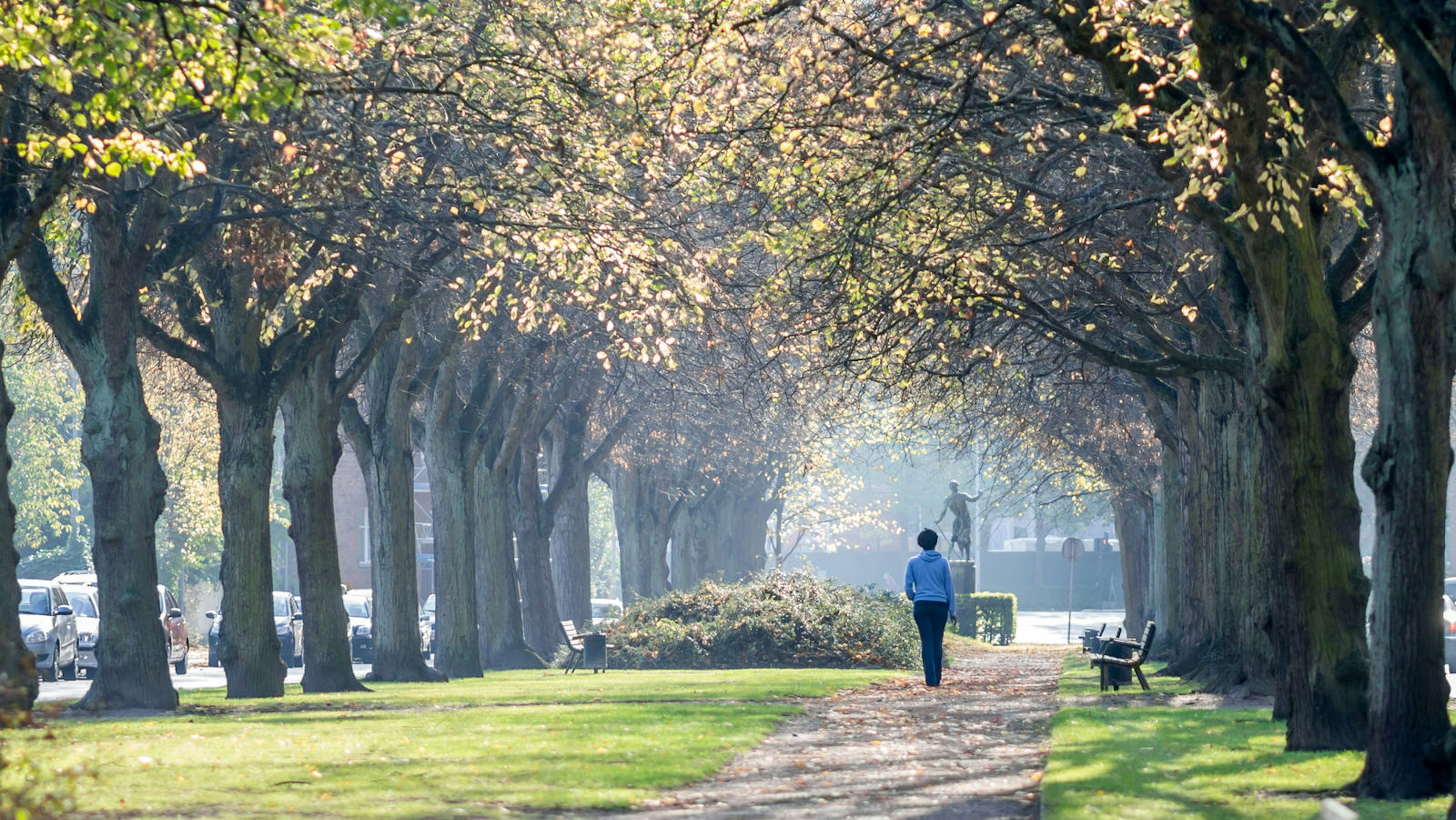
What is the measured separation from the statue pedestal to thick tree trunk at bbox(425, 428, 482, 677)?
885 inches

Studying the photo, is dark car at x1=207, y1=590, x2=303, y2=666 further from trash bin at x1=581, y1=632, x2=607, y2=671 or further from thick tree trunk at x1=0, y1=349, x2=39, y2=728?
thick tree trunk at x1=0, y1=349, x2=39, y2=728

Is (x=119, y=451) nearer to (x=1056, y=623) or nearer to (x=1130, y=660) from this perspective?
(x=1130, y=660)

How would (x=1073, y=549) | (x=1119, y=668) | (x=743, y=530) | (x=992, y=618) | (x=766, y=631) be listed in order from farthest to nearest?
(x=743, y=530) → (x=992, y=618) → (x=1073, y=549) → (x=766, y=631) → (x=1119, y=668)

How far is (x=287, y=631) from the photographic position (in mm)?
40562

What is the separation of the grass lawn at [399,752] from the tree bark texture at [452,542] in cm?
789

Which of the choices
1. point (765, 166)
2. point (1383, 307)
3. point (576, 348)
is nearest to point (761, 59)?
point (765, 166)

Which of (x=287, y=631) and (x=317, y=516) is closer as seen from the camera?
(x=317, y=516)

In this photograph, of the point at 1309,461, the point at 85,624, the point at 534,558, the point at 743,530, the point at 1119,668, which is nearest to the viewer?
the point at 1309,461

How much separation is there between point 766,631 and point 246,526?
43.4 feet

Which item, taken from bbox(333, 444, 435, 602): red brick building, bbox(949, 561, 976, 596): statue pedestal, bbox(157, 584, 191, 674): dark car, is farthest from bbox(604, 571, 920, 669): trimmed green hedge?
bbox(333, 444, 435, 602): red brick building

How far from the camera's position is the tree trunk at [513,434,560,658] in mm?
34875

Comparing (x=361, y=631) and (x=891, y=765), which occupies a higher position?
(x=361, y=631)

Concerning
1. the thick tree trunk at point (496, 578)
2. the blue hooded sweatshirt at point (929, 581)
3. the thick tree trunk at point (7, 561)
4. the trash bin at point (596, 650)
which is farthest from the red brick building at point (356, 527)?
the thick tree trunk at point (7, 561)

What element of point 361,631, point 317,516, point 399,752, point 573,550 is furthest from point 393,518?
point 361,631
